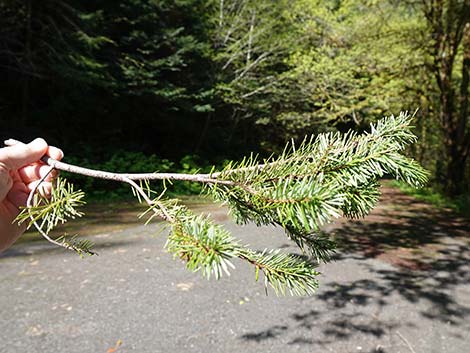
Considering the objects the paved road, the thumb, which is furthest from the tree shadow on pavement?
the thumb

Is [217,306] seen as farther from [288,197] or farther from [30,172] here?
[288,197]

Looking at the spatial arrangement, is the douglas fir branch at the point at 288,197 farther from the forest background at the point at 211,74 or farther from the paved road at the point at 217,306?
the forest background at the point at 211,74

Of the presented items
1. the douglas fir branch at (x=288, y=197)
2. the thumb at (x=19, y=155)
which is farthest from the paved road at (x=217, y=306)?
the douglas fir branch at (x=288, y=197)

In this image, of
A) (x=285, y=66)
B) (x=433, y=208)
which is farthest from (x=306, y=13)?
(x=433, y=208)

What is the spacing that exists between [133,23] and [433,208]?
1206 centimetres

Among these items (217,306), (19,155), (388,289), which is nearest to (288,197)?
(19,155)

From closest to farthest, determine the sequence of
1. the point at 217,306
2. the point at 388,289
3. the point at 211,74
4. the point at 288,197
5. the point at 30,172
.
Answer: the point at 288,197, the point at 30,172, the point at 217,306, the point at 388,289, the point at 211,74

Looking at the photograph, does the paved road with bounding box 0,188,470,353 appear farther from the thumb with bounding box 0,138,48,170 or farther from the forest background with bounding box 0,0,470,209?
the forest background with bounding box 0,0,470,209

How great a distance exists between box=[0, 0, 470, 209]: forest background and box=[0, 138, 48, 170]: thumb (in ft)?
32.5

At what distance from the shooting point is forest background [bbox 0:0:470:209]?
10.7 meters

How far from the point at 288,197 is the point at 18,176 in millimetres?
1280

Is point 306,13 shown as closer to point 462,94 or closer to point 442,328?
point 462,94

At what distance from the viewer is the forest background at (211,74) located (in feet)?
35.2

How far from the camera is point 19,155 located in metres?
1.24
